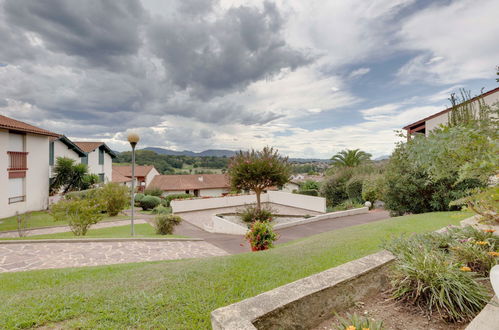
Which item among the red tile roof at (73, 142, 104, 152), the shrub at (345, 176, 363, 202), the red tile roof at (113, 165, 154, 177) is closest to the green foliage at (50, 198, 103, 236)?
the shrub at (345, 176, 363, 202)

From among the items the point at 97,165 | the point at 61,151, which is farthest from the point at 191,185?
the point at 61,151

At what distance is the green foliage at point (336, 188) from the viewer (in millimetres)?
19969

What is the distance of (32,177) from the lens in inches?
727

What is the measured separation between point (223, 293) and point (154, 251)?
5658mm

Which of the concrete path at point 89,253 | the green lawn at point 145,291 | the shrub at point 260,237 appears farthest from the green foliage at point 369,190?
the green lawn at point 145,291

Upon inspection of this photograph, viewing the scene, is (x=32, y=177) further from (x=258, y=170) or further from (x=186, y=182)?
(x=186, y=182)

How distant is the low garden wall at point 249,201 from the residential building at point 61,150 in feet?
41.6

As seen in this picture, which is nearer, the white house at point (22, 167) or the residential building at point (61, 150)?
the white house at point (22, 167)

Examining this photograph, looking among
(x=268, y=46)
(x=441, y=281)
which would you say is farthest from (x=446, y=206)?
(x=268, y=46)

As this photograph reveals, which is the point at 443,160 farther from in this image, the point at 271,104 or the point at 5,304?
the point at 271,104

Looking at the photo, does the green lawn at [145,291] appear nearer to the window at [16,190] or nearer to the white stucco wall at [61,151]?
the window at [16,190]

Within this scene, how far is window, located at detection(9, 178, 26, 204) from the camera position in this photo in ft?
54.1

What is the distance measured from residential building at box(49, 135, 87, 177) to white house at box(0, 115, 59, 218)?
91 centimetres

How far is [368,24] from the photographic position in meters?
8.62
